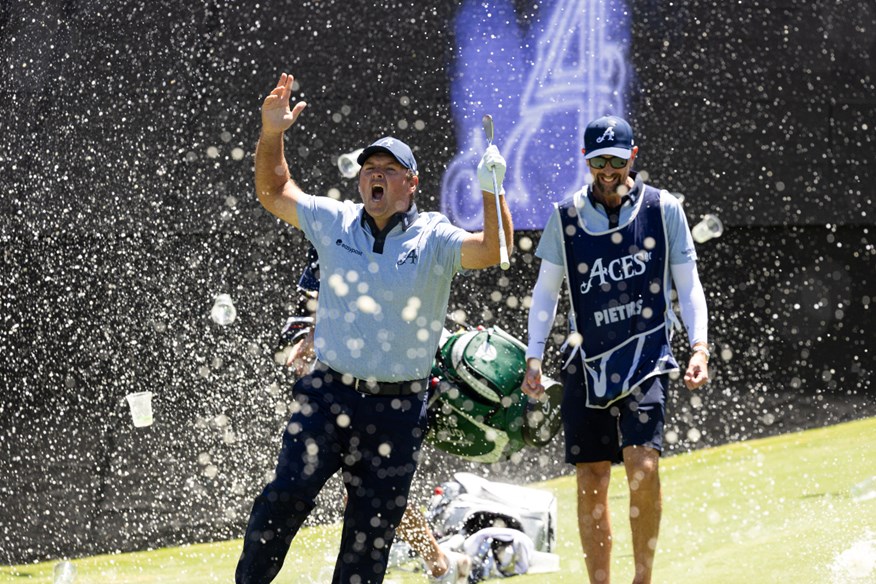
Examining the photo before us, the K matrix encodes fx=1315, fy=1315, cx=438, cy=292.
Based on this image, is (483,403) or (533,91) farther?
(533,91)

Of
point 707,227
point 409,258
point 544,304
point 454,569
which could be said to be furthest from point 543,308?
point 707,227

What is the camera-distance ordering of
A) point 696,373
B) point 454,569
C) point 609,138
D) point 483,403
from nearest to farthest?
point 696,373 < point 609,138 < point 483,403 < point 454,569

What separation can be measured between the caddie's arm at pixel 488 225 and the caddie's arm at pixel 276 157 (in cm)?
68

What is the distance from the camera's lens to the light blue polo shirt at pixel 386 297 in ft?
14.7

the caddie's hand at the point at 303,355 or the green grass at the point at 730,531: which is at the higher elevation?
the caddie's hand at the point at 303,355

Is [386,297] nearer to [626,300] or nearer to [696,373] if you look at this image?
[626,300]

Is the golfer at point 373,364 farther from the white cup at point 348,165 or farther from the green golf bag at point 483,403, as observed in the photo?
the white cup at point 348,165

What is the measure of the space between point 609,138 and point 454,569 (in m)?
2.09

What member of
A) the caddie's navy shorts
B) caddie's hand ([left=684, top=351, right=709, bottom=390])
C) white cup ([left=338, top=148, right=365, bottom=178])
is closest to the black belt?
the caddie's navy shorts

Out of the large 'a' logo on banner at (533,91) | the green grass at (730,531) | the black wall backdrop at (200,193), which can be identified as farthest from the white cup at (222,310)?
the large 'a' logo on banner at (533,91)

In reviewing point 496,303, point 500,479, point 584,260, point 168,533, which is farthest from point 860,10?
point 168,533

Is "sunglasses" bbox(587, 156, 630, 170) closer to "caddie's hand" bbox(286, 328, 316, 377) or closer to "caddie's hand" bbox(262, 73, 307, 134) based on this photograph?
"caddie's hand" bbox(262, 73, 307, 134)

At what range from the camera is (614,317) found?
4.92 m

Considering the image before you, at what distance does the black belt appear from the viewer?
4.48 meters
